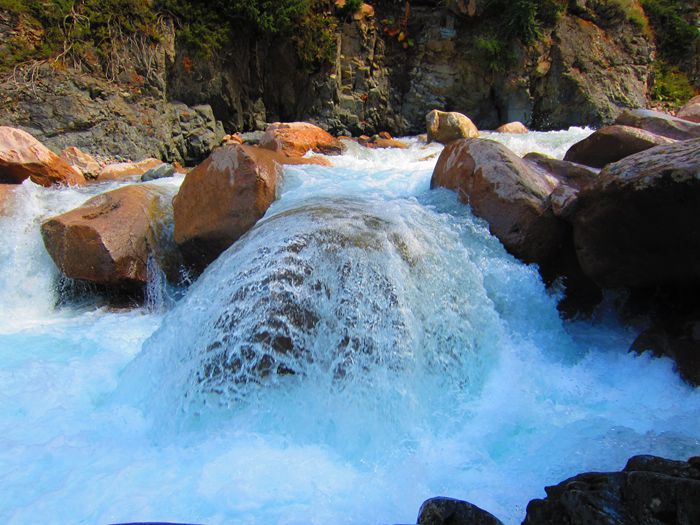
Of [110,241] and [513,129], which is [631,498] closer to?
[110,241]

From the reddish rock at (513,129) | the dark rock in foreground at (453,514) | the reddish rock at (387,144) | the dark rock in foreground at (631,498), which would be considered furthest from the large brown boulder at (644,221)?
the reddish rock at (513,129)

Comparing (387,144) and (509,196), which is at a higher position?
(509,196)

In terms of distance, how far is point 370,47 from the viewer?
1213cm

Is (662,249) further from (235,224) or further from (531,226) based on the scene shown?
(235,224)

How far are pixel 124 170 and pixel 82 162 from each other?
60cm

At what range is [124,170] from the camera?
25.7 ft

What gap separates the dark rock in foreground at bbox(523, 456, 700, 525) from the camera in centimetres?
144

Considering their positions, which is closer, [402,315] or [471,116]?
[402,315]

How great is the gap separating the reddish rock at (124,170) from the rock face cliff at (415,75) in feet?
3.83

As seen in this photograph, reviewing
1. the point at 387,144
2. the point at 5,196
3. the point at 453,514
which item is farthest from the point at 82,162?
the point at 453,514

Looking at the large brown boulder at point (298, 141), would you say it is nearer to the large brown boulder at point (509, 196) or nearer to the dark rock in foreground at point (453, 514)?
the large brown boulder at point (509, 196)

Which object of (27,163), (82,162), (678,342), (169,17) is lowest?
(678,342)

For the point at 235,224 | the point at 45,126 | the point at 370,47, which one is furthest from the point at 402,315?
the point at 370,47

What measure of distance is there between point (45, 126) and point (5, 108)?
586mm
